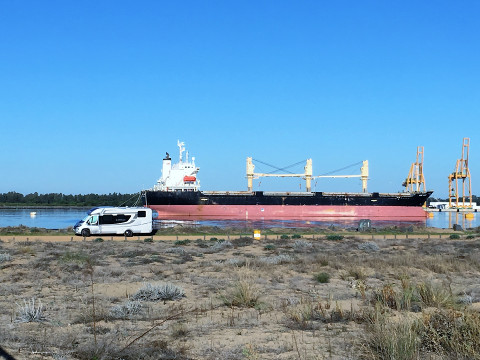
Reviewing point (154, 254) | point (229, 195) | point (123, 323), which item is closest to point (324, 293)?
point (123, 323)

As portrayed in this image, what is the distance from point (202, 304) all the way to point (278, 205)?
55167 mm

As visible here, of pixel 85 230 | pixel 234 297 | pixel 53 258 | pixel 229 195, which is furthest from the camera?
pixel 229 195

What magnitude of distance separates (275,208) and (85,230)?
38.8m

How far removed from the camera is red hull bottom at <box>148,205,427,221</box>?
62.6 meters

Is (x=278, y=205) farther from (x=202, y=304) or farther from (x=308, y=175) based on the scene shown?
(x=202, y=304)

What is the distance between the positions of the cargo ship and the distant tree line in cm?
7807

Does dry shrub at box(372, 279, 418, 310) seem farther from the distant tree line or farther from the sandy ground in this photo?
the distant tree line

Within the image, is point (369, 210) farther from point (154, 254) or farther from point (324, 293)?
point (324, 293)

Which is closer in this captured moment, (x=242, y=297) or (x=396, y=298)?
(x=396, y=298)

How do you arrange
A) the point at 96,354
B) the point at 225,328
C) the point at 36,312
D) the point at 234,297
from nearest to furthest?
1. the point at 96,354
2. the point at 225,328
3. the point at 36,312
4. the point at 234,297

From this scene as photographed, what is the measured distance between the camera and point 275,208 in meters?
63.7

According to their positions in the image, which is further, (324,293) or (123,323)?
(324,293)

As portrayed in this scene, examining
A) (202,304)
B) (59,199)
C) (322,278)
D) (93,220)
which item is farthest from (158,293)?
(59,199)

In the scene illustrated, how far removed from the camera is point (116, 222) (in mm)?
27984
